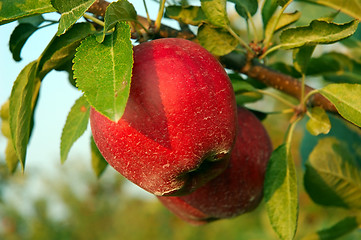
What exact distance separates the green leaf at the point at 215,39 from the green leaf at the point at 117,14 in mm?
132

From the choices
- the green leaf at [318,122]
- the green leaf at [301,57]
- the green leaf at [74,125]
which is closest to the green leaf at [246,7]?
the green leaf at [301,57]

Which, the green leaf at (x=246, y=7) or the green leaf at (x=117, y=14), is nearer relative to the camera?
the green leaf at (x=117, y=14)

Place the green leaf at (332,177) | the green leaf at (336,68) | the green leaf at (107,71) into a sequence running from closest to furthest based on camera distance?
1. the green leaf at (107,71)
2. the green leaf at (332,177)
3. the green leaf at (336,68)

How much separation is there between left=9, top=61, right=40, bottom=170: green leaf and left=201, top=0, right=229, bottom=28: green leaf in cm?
28

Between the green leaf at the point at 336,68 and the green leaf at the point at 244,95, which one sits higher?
the green leaf at the point at 244,95

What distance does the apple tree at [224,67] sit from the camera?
54cm

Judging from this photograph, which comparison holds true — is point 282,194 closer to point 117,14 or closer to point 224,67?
point 224,67

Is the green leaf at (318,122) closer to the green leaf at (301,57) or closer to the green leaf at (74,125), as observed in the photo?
the green leaf at (301,57)

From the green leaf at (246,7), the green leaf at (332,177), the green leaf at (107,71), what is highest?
the green leaf at (107,71)

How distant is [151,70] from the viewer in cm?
57

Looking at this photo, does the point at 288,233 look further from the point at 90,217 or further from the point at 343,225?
the point at 90,217

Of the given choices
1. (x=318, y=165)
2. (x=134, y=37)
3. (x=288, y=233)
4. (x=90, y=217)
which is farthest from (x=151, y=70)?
(x=90, y=217)

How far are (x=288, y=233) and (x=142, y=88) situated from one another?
0.35 meters

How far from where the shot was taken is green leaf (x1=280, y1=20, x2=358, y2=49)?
63 cm
